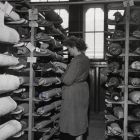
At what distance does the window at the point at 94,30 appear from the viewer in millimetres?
7281

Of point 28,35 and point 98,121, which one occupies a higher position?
point 28,35

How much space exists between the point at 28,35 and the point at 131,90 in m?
1.84

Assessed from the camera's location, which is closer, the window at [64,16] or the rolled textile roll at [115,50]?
the rolled textile roll at [115,50]

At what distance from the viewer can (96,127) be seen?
6344 mm

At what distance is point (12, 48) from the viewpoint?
4102mm

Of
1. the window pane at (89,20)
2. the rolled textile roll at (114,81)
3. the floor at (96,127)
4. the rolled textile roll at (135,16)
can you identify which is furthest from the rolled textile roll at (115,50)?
the window pane at (89,20)

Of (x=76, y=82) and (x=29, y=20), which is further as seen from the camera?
(x=29, y=20)

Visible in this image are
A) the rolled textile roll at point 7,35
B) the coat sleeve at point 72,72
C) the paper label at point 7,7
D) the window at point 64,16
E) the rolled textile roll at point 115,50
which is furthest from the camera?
the window at point 64,16

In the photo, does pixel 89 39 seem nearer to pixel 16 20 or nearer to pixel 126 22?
pixel 126 22

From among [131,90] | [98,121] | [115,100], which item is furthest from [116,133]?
[98,121]

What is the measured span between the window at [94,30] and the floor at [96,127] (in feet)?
5.01

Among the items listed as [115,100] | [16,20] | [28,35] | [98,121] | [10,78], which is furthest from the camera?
[98,121]

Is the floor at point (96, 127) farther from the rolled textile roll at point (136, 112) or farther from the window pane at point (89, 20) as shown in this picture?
the window pane at point (89, 20)

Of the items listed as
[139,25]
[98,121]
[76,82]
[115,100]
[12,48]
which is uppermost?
[139,25]
